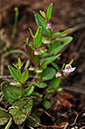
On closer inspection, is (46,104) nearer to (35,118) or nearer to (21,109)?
(35,118)

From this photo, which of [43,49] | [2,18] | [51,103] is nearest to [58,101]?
[51,103]

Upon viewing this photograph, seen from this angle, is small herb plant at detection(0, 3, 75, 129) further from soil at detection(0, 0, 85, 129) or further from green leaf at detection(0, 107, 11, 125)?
soil at detection(0, 0, 85, 129)

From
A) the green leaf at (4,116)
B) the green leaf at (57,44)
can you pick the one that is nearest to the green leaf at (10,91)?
the green leaf at (4,116)

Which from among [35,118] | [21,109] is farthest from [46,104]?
[21,109]

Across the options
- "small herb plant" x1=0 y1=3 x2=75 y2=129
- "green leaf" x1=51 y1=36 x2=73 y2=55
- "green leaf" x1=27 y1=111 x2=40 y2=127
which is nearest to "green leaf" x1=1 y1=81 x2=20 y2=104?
"small herb plant" x1=0 y1=3 x2=75 y2=129

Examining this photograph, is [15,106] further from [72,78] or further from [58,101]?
[72,78]

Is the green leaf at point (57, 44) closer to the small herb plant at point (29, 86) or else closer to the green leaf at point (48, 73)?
the small herb plant at point (29, 86)
